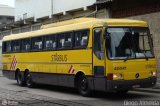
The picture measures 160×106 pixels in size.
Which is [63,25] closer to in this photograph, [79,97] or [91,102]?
[79,97]

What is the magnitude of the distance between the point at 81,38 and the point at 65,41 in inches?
53.8

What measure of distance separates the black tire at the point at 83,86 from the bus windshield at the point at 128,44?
6.49 feet

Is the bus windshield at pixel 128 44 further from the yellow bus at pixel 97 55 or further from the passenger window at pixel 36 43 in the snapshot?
the passenger window at pixel 36 43

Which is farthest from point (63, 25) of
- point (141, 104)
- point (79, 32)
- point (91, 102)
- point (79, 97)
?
point (141, 104)

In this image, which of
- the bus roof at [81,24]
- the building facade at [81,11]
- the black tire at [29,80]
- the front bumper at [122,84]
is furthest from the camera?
the building facade at [81,11]

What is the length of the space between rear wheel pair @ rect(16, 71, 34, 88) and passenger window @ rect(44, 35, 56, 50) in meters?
2.79

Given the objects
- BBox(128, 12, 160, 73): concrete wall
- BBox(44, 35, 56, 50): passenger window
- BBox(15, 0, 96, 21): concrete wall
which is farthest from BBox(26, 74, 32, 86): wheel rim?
BBox(15, 0, 96, 21): concrete wall

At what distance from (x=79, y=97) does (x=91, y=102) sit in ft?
6.15

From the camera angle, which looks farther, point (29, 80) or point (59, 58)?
point (29, 80)

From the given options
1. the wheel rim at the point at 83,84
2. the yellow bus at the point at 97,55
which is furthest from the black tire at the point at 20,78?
the wheel rim at the point at 83,84

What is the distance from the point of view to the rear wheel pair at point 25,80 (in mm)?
23203

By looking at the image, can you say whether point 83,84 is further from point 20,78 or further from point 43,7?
point 43,7

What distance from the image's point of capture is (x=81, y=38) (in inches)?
707

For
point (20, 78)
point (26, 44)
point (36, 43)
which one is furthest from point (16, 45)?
point (36, 43)
